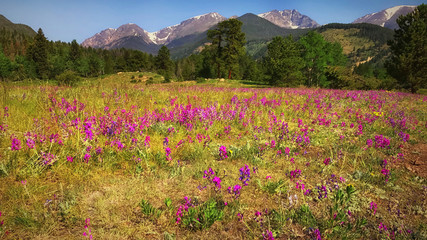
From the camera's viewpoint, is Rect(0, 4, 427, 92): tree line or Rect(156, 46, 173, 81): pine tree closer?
Rect(0, 4, 427, 92): tree line

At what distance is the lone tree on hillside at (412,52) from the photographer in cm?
2603

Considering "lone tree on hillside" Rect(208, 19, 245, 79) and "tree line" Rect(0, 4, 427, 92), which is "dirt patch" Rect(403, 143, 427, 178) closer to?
"tree line" Rect(0, 4, 427, 92)

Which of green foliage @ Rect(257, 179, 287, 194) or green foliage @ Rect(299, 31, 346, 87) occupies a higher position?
green foliage @ Rect(299, 31, 346, 87)

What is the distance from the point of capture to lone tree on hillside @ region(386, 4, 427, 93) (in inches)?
1025

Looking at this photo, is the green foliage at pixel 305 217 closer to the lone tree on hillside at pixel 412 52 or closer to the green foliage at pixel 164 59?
the lone tree on hillside at pixel 412 52

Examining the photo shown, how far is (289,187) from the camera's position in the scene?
2.87 m

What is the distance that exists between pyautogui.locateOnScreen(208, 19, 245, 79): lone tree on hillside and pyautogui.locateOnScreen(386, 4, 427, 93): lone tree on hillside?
2567 centimetres

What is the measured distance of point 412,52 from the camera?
26906 millimetres

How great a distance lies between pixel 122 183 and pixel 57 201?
0.74 m

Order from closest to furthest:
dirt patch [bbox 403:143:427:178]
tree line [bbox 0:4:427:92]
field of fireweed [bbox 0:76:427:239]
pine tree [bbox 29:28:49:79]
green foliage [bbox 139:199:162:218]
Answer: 1. field of fireweed [bbox 0:76:427:239]
2. green foliage [bbox 139:199:162:218]
3. dirt patch [bbox 403:143:427:178]
4. tree line [bbox 0:4:427:92]
5. pine tree [bbox 29:28:49:79]

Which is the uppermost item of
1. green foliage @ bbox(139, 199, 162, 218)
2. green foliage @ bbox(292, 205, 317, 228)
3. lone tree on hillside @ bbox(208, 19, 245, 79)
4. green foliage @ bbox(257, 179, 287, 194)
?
lone tree on hillside @ bbox(208, 19, 245, 79)

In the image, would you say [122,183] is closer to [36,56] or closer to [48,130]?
[48,130]

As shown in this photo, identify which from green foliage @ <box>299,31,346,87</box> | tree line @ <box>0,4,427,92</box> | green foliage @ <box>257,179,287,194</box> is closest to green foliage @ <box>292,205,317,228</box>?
green foliage @ <box>257,179,287,194</box>

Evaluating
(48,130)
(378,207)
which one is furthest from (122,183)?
(378,207)
